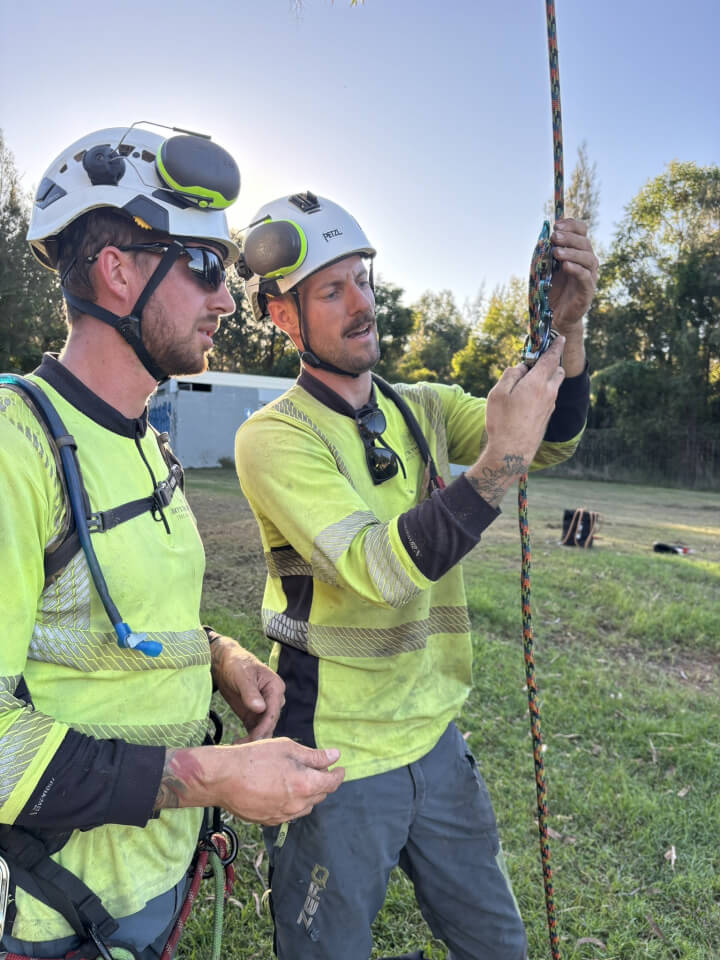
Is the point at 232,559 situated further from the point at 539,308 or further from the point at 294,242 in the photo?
the point at 539,308

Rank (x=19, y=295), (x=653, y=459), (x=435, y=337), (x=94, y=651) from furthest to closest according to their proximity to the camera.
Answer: (x=435, y=337) → (x=653, y=459) → (x=19, y=295) → (x=94, y=651)

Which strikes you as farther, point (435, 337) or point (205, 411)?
point (435, 337)

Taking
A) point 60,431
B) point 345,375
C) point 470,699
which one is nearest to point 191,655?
point 60,431

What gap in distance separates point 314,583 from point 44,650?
0.93 meters

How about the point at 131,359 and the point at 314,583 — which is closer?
the point at 131,359

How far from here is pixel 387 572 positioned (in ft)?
5.92

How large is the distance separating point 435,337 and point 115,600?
63.4 m

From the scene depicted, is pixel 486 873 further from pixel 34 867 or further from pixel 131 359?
pixel 131 359

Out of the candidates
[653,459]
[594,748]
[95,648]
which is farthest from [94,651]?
[653,459]

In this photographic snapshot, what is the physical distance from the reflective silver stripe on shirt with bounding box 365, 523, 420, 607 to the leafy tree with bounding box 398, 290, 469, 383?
51479 mm

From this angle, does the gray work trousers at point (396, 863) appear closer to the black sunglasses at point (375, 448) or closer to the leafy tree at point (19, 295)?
the black sunglasses at point (375, 448)

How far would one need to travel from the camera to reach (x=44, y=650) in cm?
144

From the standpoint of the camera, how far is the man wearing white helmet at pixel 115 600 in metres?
1.33

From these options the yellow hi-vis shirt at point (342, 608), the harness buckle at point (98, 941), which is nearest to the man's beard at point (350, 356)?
the yellow hi-vis shirt at point (342, 608)
